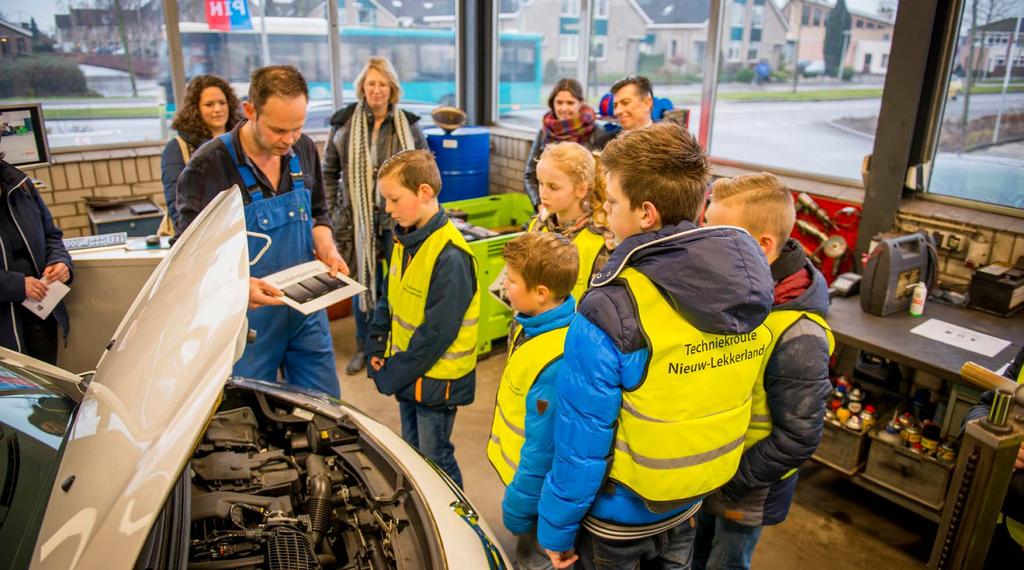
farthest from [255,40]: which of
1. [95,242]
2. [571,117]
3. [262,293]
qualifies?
[262,293]

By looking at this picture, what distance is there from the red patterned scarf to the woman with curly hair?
189cm

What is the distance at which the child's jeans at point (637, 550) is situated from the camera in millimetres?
1651

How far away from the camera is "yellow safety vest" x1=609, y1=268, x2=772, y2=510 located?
1.40 meters

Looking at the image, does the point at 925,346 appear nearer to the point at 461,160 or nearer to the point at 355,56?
the point at 461,160

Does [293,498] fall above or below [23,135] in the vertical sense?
below

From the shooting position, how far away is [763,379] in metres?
1.78

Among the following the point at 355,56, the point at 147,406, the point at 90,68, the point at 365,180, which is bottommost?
the point at 365,180

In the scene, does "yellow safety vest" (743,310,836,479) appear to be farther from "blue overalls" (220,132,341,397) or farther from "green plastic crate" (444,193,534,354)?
"green plastic crate" (444,193,534,354)

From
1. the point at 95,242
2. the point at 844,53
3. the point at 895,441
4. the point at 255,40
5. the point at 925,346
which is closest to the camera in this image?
the point at 925,346

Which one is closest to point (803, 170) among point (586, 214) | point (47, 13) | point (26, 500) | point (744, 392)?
point (586, 214)

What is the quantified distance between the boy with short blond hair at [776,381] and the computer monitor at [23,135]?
2.91 metres

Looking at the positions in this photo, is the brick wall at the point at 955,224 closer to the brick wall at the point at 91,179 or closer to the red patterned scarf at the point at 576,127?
the red patterned scarf at the point at 576,127

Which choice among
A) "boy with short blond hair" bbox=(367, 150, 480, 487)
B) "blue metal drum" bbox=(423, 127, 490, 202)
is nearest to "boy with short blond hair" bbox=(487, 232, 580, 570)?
"boy with short blond hair" bbox=(367, 150, 480, 487)

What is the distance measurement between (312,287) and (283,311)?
21cm
